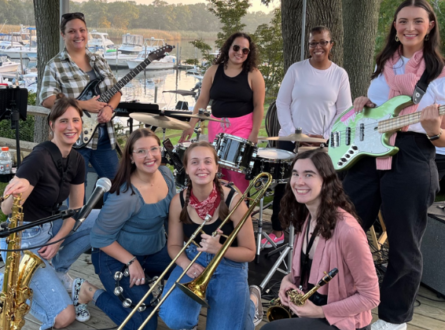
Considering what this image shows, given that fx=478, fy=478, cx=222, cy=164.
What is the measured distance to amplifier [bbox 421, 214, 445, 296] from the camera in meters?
3.42

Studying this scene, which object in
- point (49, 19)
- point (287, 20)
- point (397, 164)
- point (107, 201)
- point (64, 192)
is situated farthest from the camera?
point (49, 19)

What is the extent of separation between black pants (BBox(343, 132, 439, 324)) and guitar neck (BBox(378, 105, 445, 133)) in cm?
11

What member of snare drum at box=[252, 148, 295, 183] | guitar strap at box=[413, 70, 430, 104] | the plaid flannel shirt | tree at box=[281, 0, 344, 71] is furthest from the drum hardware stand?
tree at box=[281, 0, 344, 71]

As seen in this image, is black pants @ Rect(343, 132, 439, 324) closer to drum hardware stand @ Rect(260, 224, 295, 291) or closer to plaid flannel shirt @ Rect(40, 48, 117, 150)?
drum hardware stand @ Rect(260, 224, 295, 291)

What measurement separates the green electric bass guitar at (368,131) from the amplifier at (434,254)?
1.11m

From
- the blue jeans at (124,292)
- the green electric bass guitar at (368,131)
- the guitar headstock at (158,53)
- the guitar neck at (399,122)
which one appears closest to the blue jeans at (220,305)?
the blue jeans at (124,292)

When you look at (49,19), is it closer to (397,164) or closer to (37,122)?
(37,122)

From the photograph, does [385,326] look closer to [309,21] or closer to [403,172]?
[403,172]

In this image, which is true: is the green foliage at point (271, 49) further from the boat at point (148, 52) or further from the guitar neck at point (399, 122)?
the guitar neck at point (399, 122)

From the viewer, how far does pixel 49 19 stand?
247 inches

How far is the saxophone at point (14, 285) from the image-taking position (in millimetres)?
2352

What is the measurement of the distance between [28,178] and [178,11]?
567 cm

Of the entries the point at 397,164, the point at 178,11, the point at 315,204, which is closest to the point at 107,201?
the point at 315,204

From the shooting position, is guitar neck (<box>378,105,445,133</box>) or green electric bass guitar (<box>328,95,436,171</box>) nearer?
guitar neck (<box>378,105,445,133</box>)
